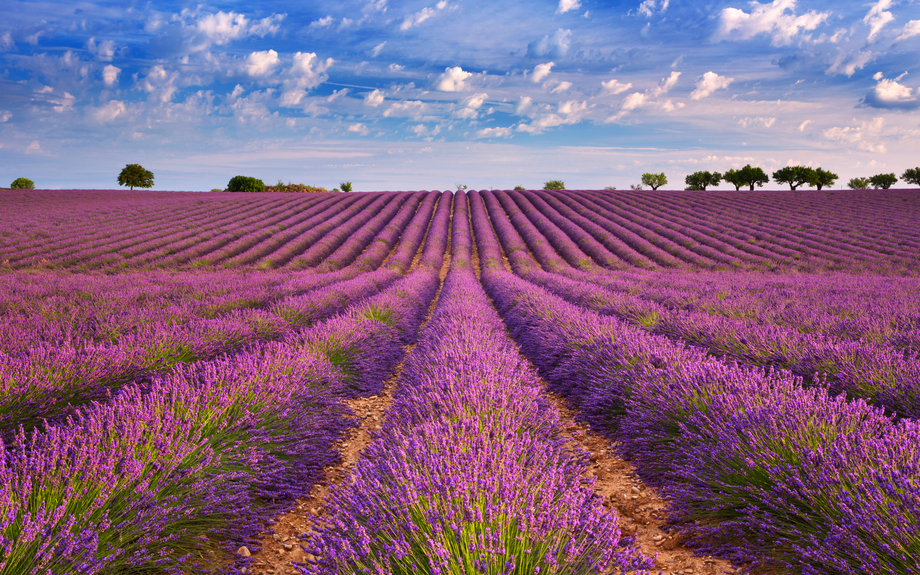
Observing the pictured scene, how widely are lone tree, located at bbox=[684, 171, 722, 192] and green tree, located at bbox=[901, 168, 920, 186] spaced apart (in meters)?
19.6

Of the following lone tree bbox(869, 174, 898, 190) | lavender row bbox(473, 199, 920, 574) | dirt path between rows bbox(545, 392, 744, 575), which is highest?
lone tree bbox(869, 174, 898, 190)

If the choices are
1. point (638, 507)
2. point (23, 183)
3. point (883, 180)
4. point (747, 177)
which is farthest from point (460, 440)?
point (23, 183)

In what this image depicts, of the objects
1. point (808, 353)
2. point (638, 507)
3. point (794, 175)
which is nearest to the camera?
point (638, 507)

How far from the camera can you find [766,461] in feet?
7.36

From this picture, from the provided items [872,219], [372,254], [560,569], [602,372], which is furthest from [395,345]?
[872,219]

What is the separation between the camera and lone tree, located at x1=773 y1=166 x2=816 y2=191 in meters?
45.6

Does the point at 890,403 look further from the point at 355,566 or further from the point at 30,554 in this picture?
the point at 30,554

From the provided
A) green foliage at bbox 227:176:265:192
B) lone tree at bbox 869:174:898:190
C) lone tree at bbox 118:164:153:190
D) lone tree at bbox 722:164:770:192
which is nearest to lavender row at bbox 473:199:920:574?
lone tree at bbox 722:164:770:192

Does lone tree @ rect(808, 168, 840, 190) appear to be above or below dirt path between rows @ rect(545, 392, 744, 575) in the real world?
above

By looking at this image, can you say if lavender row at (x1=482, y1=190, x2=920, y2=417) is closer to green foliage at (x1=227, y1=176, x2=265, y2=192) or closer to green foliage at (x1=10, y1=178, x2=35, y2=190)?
green foliage at (x1=227, y1=176, x2=265, y2=192)

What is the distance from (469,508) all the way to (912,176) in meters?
68.9

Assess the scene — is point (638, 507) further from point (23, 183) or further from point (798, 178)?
point (23, 183)

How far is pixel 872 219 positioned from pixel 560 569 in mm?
32729

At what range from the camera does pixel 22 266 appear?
13.9 m
